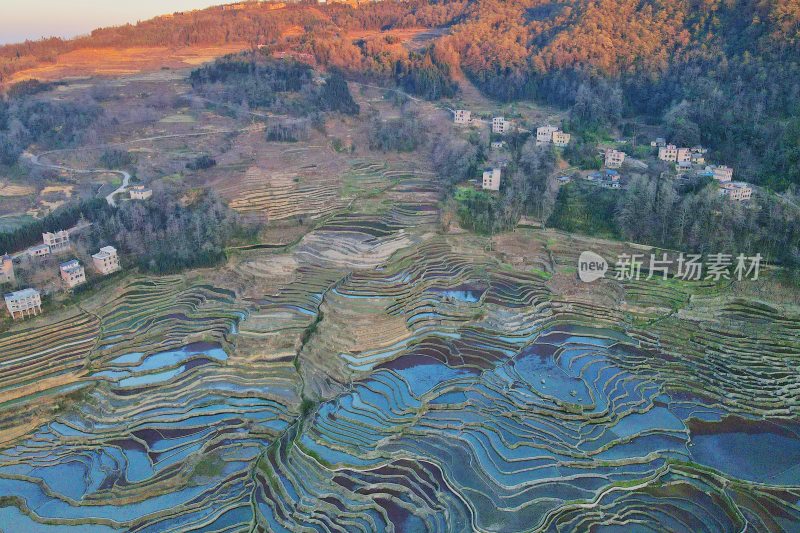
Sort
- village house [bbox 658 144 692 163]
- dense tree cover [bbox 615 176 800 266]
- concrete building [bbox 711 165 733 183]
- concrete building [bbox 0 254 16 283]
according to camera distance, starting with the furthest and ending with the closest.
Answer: village house [bbox 658 144 692 163]
concrete building [bbox 711 165 733 183]
dense tree cover [bbox 615 176 800 266]
concrete building [bbox 0 254 16 283]

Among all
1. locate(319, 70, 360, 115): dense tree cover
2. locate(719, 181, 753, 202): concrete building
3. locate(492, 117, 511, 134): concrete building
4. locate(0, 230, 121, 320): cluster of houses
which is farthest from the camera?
locate(319, 70, 360, 115): dense tree cover

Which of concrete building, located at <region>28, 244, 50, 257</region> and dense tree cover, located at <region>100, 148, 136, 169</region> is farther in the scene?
dense tree cover, located at <region>100, 148, 136, 169</region>

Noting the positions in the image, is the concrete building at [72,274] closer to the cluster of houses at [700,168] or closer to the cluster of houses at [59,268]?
the cluster of houses at [59,268]

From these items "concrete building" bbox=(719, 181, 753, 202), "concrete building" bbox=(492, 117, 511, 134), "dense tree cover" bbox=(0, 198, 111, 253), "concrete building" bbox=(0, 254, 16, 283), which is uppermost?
"concrete building" bbox=(492, 117, 511, 134)

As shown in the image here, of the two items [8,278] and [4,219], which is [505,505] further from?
[4,219]

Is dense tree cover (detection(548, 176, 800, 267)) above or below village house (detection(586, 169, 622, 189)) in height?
below

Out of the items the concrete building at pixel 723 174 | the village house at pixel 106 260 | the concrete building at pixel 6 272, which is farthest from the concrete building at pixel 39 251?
the concrete building at pixel 723 174

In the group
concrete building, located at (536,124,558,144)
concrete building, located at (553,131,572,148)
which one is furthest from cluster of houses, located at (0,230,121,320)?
concrete building, located at (553,131,572,148)

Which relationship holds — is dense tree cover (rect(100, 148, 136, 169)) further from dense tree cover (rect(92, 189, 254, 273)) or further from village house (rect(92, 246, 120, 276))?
village house (rect(92, 246, 120, 276))
